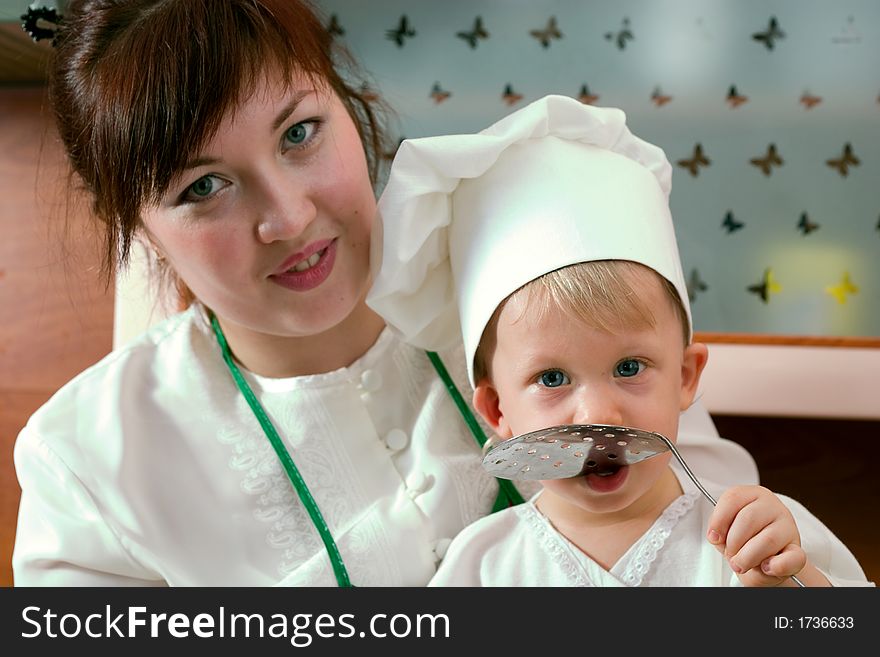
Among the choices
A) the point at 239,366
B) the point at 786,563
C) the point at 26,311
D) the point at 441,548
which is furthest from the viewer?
the point at 26,311

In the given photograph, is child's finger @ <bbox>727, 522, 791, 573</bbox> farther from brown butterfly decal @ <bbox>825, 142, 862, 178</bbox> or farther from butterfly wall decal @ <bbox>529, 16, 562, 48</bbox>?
butterfly wall decal @ <bbox>529, 16, 562, 48</bbox>

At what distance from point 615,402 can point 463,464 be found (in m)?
0.26

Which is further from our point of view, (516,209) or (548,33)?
(548,33)

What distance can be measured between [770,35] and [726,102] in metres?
0.10

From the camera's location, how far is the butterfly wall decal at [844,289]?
3.84 ft

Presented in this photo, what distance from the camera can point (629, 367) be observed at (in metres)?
0.72

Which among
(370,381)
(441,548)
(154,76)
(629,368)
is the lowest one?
(441,548)

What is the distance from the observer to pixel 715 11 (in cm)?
120

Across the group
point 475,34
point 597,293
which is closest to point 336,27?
Answer: point 475,34

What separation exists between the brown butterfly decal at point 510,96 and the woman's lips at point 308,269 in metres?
0.51

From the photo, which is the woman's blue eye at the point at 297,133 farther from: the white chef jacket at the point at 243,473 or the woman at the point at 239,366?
the white chef jacket at the point at 243,473

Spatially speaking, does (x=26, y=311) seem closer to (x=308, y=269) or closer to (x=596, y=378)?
(x=308, y=269)

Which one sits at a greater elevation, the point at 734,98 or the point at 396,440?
the point at 734,98

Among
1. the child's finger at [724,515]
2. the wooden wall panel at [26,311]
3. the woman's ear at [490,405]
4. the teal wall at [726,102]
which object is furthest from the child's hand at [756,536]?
the wooden wall panel at [26,311]
